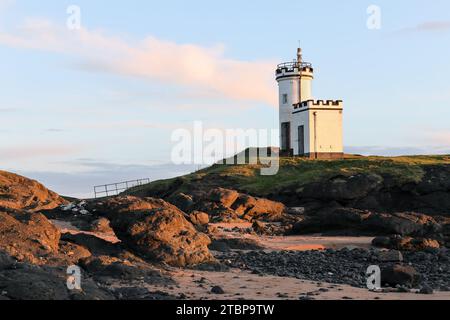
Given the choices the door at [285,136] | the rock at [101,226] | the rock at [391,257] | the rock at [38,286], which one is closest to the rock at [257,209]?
the rock at [391,257]

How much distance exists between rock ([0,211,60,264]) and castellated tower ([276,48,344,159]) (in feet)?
120

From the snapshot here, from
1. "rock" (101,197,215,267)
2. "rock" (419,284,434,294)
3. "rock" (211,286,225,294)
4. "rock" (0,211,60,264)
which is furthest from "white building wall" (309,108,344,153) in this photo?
"rock" (211,286,225,294)

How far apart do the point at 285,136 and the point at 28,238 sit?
41.4 m

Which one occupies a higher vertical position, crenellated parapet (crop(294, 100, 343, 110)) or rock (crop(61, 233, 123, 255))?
crenellated parapet (crop(294, 100, 343, 110))

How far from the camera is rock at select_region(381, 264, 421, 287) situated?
1534 centimetres

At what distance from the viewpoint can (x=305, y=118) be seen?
5166 cm

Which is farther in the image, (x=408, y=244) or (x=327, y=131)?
(x=327, y=131)

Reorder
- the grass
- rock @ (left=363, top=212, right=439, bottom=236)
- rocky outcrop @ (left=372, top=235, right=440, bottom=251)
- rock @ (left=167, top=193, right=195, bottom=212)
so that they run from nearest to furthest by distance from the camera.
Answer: rocky outcrop @ (left=372, top=235, right=440, bottom=251)
rock @ (left=363, top=212, right=439, bottom=236)
rock @ (left=167, top=193, right=195, bottom=212)
the grass

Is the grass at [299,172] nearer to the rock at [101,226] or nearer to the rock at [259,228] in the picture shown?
the rock at [259,228]

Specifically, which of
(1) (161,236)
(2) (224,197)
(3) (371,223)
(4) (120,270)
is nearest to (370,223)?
(3) (371,223)

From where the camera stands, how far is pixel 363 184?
131 ft

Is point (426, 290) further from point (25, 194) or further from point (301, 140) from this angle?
point (301, 140)

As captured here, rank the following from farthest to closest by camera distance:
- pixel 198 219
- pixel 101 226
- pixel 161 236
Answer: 1. pixel 198 219
2. pixel 101 226
3. pixel 161 236

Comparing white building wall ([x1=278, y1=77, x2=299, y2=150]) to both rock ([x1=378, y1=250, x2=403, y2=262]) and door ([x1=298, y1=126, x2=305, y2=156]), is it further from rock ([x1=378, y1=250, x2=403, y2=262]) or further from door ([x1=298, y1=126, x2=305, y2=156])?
rock ([x1=378, y1=250, x2=403, y2=262])
